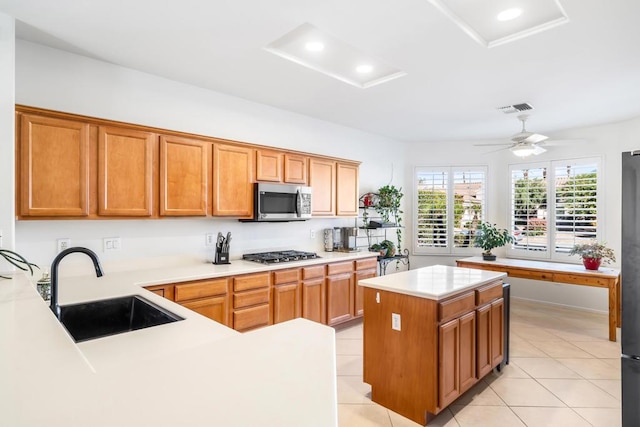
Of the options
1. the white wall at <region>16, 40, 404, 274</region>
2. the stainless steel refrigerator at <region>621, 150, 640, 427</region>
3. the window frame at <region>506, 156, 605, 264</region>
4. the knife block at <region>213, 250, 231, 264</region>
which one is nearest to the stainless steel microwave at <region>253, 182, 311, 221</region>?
the white wall at <region>16, 40, 404, 274</region>

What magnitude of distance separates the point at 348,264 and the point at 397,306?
1.83 meters

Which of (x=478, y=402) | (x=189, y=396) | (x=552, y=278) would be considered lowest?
(x=478, y=402)

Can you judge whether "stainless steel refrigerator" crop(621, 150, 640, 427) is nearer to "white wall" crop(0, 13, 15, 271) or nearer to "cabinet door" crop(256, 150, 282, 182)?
"cabinet door" crop(256, 150, 282, 182)

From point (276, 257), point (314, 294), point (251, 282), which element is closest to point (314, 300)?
point (314, 294)

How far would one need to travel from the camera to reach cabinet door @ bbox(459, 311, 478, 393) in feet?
8.32

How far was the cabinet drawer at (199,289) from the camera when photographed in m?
2.83

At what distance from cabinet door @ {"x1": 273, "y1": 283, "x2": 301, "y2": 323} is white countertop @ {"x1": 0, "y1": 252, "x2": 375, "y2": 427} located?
2414 millimetres

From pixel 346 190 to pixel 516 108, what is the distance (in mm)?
2300

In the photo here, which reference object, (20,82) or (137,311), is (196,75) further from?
(137,311)

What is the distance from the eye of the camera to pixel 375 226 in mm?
5199

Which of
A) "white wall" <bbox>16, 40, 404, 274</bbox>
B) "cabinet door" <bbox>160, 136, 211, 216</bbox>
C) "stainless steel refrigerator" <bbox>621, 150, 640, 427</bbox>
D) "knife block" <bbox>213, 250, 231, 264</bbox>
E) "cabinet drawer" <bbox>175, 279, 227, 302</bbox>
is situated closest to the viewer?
"stainless steel refrigerator" <bbox>621, 150, 640, 427</bbox>

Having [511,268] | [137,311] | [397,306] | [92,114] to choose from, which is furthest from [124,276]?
[511,268]

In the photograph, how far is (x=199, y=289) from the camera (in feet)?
9.66

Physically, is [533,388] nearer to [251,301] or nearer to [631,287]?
[631,287]
